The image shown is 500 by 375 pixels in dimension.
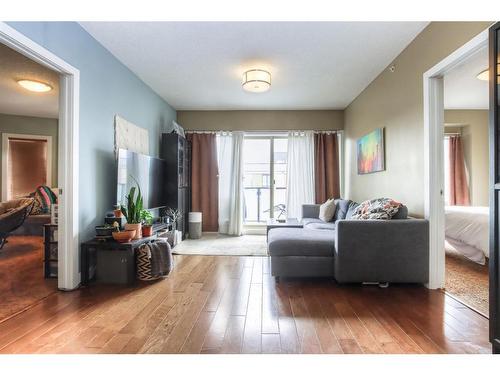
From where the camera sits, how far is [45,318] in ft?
6.63

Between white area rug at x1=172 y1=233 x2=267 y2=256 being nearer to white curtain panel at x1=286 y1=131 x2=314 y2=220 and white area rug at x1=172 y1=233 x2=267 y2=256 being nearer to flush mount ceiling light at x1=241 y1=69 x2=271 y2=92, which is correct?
white curtain panel at x1=286 y1=131 x2=314 y2=220

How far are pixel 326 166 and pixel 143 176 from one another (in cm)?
347

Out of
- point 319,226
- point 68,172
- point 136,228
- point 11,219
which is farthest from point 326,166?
point 11,219

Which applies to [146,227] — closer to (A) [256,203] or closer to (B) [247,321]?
(B) [247,321]

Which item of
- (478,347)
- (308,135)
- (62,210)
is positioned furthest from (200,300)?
(308,135)

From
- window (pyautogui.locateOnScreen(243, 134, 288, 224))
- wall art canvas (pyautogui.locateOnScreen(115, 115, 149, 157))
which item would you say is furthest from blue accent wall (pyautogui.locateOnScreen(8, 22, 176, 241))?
window (pyautogui.locateOnScreen(243, 134, 288, 224))

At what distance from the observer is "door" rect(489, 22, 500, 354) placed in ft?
5.21

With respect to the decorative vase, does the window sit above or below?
above

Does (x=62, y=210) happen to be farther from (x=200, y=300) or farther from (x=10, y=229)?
(x=10, y=229)

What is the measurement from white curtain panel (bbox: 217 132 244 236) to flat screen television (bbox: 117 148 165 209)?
1347 mm

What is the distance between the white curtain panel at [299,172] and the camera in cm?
547

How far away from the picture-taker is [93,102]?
2.82 m

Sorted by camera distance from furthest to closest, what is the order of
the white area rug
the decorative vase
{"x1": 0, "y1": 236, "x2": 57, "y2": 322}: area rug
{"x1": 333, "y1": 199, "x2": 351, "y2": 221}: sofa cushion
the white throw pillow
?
1. the white throw pillow
2. {"x1": 333, "y1": 199, "x2": 351, "y2": 221}: sofa cushion
3. the white area rug
4. the decorative vase
5. {"x1": 0, "y1": 236, "x2": 57, "y2": 322}: area rug

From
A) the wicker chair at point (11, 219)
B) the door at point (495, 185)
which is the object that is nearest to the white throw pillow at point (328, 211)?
the door at point (495, 185)
